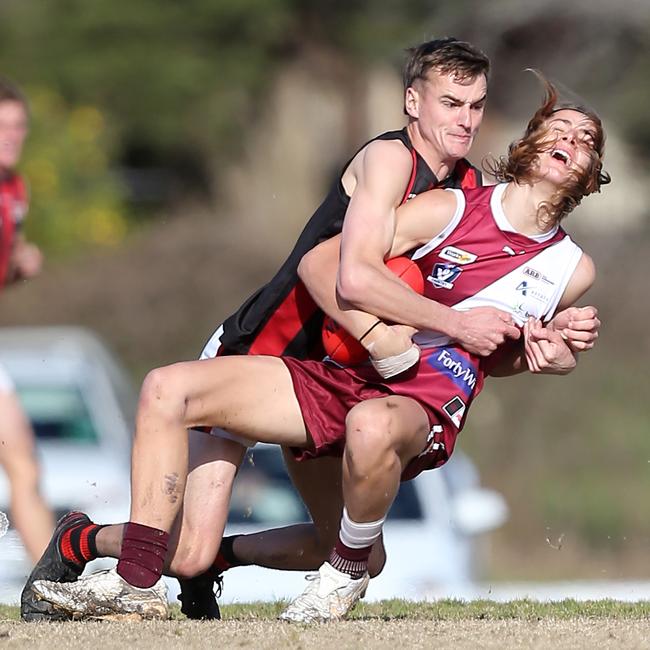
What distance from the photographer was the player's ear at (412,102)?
5.73 m

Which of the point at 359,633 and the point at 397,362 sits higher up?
the point at 397,362

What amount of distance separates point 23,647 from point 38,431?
282 inches

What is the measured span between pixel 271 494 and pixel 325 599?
522cm

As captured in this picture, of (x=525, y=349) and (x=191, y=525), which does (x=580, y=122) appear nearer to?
(x=525, y=349)

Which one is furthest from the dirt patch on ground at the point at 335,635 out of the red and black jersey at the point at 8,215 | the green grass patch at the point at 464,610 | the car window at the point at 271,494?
the car window at the point at 271,494

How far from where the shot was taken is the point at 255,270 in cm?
2184

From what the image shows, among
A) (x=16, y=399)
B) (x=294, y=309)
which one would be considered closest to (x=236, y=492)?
(x=16, y=399)

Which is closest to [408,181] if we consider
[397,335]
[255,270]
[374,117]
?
[397,335]

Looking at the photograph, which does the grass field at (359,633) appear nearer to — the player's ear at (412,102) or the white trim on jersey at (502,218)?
the white trim on jersey at (502,218)

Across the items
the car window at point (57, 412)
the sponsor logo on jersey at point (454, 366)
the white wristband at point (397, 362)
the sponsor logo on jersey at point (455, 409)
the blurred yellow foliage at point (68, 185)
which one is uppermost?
the white wristband at point (397, 362)

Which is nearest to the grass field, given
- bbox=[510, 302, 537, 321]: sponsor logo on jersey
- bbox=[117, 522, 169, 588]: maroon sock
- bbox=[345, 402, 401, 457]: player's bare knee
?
bbox=[117, 522, 169, 588]: maroon sock

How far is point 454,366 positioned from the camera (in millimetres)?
5617

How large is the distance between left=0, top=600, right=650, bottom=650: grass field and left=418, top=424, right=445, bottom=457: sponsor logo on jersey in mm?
606

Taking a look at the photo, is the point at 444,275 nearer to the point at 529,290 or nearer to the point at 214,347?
the point at 529,290
